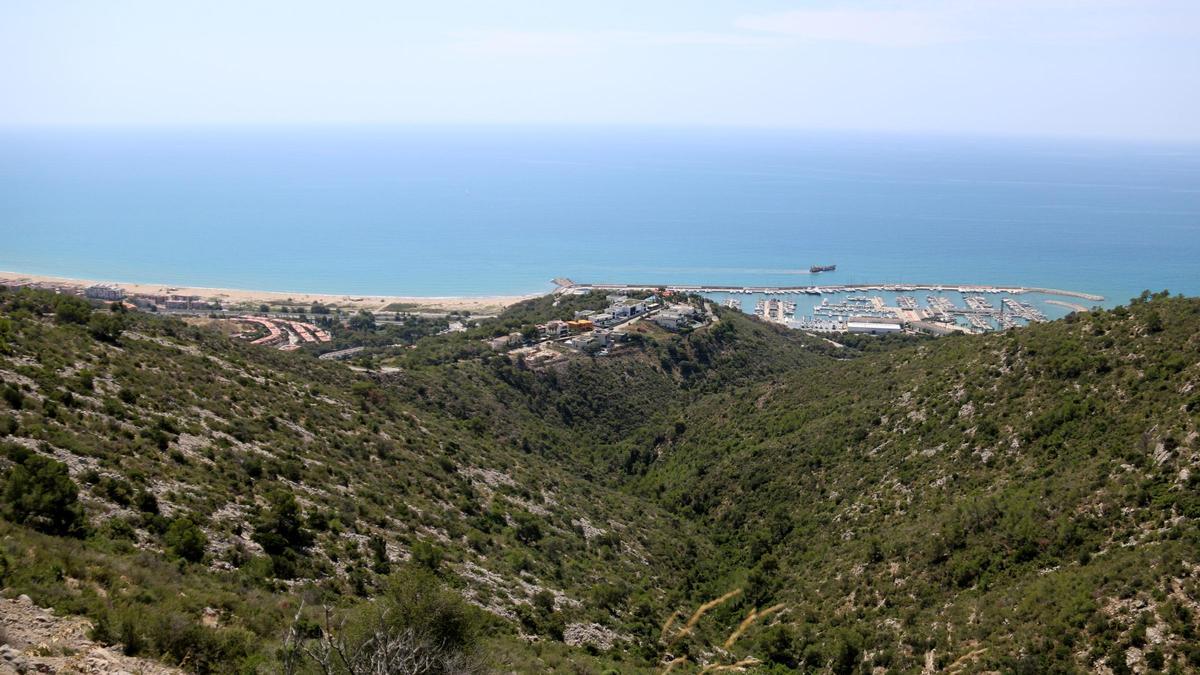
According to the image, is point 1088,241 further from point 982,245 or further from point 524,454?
point 524,454

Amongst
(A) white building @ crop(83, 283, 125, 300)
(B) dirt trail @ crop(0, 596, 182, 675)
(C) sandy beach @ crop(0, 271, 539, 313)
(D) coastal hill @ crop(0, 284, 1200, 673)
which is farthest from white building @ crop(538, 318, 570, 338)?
(A) white building @ crop(83, 283, 125, 300)

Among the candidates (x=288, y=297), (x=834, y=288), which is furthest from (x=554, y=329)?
(x=834, y=288)

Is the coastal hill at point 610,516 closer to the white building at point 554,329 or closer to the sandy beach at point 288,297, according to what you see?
the white building at point 554,329

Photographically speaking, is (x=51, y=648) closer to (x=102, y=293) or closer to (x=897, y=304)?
(x=102, y=293)

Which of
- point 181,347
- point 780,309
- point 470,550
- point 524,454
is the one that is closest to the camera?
point 470,550

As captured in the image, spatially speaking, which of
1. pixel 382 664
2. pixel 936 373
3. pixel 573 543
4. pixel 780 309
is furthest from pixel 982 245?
pixel 382 664

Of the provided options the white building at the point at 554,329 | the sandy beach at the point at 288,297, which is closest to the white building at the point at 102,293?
the sandy beach at the point at 288,297
